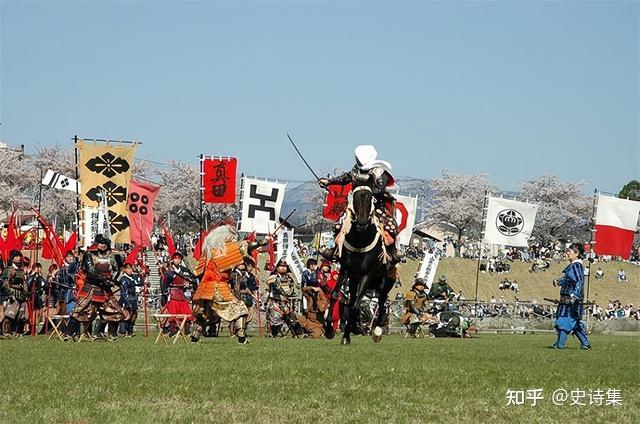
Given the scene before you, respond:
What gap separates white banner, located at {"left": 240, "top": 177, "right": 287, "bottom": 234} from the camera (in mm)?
33094

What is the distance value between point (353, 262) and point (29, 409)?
7.91 meters

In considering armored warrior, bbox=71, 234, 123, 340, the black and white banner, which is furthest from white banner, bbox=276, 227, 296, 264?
armored warrior, bbox=71, 234, 123, 340

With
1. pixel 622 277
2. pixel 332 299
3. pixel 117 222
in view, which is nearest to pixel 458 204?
pixel 622 277

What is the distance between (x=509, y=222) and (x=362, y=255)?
65.5ft

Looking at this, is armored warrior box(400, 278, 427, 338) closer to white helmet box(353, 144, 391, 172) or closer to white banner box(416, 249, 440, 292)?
white banner box(416, 249, 440, 292)

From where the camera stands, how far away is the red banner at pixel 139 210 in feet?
99.0

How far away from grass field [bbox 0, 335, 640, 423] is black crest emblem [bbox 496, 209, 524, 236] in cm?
2009

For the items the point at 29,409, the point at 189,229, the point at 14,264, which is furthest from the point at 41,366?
the point at 189,229

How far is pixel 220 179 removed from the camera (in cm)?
2998

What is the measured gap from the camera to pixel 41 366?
12867mm

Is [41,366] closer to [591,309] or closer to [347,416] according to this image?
[347,416]

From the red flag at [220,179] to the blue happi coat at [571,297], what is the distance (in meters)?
12.3

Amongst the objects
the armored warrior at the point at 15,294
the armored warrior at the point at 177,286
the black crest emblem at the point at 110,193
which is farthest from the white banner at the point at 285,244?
the armored warrior at the point at 15,294

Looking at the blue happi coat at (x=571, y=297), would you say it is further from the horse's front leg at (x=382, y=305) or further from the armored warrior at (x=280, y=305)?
the armored warrior at (x=280, y=305)
